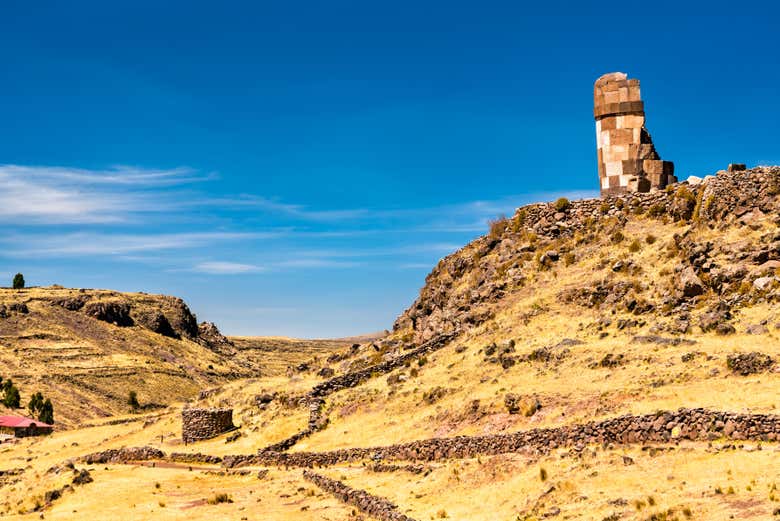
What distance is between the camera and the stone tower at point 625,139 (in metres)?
44.1

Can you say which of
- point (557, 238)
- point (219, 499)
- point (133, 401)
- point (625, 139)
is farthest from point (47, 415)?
point (625, 139)

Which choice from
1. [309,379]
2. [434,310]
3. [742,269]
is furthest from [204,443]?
[742,269]

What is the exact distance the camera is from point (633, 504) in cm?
1903

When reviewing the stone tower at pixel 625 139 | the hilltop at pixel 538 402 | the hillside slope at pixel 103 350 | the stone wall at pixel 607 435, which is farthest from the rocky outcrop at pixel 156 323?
the stone wall at pixel 607 435

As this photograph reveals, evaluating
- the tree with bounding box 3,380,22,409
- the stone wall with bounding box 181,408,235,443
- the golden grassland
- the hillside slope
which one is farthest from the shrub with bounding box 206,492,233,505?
the tree with bounding box 3,380,22,409

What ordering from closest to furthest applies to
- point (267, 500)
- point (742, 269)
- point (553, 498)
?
point (553, 498) → point (267, 500) → point (742, 269)

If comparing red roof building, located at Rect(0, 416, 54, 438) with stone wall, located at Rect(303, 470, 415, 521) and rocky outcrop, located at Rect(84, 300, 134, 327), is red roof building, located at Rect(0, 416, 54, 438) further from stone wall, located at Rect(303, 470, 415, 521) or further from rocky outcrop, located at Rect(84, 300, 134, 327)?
rocky outcrop, located at Rect(84, 300, 134, 327)

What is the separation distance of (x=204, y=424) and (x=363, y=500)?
70.7ft

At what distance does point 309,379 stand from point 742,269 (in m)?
25.5

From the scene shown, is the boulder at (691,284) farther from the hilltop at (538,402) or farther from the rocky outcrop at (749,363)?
the rocky outcrop at (749,363)

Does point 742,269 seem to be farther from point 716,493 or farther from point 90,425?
point 90,425

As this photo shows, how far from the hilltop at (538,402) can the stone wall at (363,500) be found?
0.27 ft

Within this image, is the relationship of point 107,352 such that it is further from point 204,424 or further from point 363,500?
point 363,500

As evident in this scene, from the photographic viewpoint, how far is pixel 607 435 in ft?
82.5
